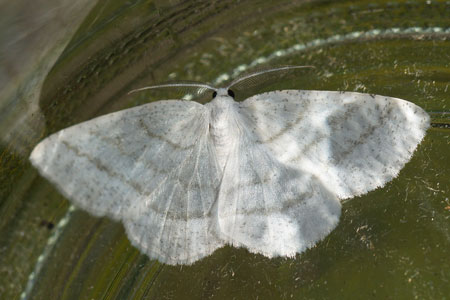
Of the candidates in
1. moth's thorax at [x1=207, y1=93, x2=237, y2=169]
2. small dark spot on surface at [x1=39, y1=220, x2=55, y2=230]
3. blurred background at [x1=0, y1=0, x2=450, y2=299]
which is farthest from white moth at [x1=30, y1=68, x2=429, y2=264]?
small dark spot on surface at [x1=39, y1=220, x2=55, y2=230]

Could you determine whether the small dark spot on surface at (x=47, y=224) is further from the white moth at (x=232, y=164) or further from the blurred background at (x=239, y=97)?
the white moth at (x=232, y=164)

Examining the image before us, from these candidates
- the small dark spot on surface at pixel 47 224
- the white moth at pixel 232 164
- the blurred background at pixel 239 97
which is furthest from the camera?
the small dark spot on surface at pixel 47 224

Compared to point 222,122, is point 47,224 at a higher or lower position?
lower

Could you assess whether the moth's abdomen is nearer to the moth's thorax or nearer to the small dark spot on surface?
the moth's thorax

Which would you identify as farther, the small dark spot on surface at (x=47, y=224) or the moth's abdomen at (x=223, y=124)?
the small dark spot on surface at (x=47, y=224)

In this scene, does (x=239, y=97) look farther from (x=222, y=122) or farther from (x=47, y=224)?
(x=47, y=224)

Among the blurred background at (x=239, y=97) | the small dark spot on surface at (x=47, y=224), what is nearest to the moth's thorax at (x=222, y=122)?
the blurred background at (x=239, y=97)

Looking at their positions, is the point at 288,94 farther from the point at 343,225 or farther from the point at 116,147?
the point at 343,225

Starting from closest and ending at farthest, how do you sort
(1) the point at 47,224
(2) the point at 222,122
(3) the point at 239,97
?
(2) the point at 222,122 → (3) the point at 239,97 → (1) the point at 47,224

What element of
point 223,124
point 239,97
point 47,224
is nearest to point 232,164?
point 223,124
